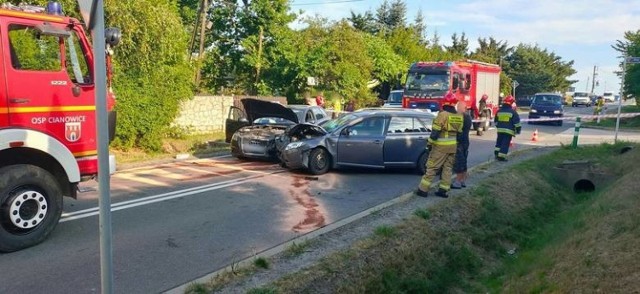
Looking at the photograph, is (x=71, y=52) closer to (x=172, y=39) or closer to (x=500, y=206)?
(x=500, y=206)

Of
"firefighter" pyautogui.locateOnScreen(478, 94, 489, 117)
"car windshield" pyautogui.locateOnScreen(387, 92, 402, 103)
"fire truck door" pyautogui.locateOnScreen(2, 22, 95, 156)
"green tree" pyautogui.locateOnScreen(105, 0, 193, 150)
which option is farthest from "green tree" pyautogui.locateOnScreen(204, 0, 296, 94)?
"fire truck door" pyautogui.locateOnScreen(2, 22, 95, 156)

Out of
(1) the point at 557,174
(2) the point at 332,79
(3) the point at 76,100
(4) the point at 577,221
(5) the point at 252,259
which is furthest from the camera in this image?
(2) the point at 332,79

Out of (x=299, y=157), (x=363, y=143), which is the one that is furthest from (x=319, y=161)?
(x=363, y=143)

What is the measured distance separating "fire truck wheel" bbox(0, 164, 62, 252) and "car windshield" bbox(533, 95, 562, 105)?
94.0 feet

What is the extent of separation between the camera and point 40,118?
5.95 metres

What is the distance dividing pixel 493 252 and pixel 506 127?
19.9 ft

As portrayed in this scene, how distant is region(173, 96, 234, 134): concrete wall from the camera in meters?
20.8

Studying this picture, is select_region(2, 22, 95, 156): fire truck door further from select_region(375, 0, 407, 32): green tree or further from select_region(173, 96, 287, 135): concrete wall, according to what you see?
select_region(375, 0, 407, 32): green tree

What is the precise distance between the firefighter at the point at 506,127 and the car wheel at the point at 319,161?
468 centimetres

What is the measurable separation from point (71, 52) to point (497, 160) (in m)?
10.4

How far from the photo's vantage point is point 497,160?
1332 cm

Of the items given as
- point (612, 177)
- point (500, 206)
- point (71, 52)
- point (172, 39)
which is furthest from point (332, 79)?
point (71, 52)

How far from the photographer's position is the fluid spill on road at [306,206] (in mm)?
7121

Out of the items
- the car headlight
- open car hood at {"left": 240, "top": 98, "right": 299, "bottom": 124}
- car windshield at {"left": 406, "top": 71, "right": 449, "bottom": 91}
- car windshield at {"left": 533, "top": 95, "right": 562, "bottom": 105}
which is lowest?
the car headlight
